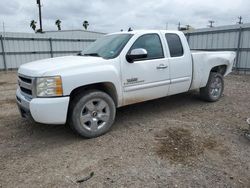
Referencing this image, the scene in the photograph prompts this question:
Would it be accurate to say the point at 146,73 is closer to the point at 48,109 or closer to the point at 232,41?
the point at 48,109

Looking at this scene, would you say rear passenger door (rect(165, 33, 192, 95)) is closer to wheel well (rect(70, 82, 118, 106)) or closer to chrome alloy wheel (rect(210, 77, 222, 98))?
chrome alloy wheel (rect(210, 77, 222, 98))

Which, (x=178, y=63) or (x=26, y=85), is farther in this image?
(x=178, y=63)

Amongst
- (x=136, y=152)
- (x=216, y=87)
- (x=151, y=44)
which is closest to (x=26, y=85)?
(x=136, y=152)

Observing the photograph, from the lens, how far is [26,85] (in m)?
3.72

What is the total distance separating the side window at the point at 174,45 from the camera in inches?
193

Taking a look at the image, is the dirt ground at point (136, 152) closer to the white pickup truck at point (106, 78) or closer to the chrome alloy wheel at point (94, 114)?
the chrome alloy wheel at point (94, 114)

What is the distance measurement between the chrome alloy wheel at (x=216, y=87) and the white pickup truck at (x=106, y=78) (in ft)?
2.37

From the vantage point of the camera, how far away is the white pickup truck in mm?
3453

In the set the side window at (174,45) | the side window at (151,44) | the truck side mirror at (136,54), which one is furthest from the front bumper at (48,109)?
the side window at (174,45)

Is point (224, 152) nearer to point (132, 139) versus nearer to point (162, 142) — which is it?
point (162, 142)

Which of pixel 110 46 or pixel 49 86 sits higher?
pixel 110 46

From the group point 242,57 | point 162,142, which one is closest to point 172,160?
point 162,142

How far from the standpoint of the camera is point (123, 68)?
4.08 meters

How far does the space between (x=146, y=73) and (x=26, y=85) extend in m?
2.21
